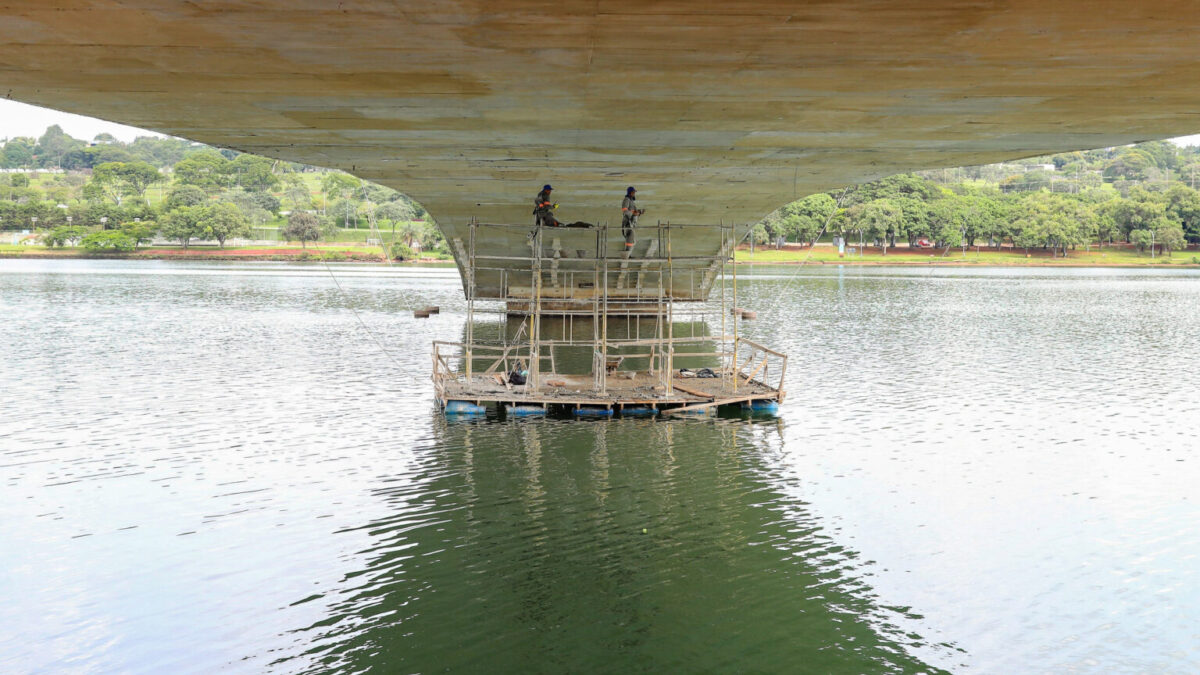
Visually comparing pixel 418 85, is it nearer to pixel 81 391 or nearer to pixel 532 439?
pixel 532 439

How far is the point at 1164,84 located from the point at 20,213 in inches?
5302

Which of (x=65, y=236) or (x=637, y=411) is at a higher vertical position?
(x=65, y=236)

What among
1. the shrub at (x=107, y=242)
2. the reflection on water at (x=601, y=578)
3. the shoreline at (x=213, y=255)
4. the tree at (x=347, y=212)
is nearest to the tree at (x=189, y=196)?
the shoreline at (x=213, y=255)

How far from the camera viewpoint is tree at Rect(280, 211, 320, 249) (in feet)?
380

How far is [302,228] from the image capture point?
118375 mm

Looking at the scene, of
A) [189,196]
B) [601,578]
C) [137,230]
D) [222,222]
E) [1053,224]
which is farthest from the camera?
[189,196]

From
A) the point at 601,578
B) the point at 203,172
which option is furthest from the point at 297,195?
the point at 601,578

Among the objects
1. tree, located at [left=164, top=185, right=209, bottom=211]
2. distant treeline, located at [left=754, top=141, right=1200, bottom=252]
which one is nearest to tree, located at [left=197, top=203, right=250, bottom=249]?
tree, located at [left=164, top=185, right=209, bottom=211]

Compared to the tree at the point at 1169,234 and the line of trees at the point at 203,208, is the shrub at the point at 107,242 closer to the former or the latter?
the line of trees at the point at 203,208

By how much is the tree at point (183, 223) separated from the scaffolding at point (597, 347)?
269 feet

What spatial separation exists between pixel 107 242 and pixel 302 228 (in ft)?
77.7

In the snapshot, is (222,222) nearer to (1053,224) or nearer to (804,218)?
(804,218)

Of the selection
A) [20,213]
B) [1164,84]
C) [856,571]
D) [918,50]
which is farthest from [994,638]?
[20,213]

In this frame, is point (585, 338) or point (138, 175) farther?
point (138, 175)
